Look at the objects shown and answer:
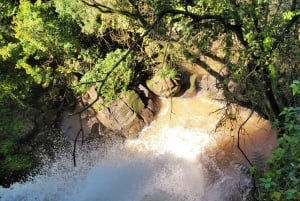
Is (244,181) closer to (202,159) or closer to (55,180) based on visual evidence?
(202,159)

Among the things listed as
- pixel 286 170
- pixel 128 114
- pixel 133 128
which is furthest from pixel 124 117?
pixel 286 170

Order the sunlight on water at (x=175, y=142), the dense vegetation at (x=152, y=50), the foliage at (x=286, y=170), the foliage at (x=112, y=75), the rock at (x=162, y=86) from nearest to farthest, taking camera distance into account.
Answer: the foliage at (x=286, y=170)
the dense vegetation at (x=152, y=50)
the foliage at (x=112, y=75)
the sunlight on water at (x=175, y=142)
the rock at (x=162, y=86)

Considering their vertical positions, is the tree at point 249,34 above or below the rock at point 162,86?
above

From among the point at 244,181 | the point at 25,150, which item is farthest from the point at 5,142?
the point at 244,181

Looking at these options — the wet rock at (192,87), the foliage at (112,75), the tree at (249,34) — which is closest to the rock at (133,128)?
the foliage at (112,75)

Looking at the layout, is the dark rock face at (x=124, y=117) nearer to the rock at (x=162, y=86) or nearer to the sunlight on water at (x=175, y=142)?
the rock at (x=162, y=86)

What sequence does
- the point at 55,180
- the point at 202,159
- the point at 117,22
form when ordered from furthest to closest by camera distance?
the point at 55,180
the point at 202,159
the point at 117,22

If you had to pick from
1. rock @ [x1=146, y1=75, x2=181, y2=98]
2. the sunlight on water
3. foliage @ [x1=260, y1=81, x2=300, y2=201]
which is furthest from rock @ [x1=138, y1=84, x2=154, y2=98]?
foliage @ [x1=260, y1=81, x2=300, y2=201]

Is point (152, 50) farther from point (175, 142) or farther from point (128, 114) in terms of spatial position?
point (128, 114)
